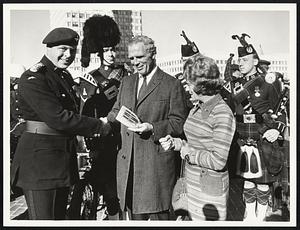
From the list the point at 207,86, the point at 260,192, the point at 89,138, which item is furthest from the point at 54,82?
the point at 260,192

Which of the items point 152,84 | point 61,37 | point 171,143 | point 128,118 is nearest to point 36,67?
point 61,37

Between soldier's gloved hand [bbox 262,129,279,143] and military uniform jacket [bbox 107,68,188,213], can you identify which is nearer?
military uniform jacket [bbox 107,68,188,213]

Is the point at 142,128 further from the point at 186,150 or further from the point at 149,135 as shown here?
the point at 186,150

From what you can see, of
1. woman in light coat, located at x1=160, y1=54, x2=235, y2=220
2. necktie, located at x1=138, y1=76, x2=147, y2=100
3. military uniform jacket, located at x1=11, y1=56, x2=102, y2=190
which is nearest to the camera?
woman in light coat, located at x1=160, y1=54, x2=235, y2=220

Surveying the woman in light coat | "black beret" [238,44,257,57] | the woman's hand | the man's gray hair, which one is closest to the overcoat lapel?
the man's gray hair

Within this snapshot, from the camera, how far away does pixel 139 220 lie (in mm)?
3445

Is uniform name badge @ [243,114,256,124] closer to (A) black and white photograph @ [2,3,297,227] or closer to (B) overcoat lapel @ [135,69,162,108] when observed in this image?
(A) black and white photograph @ [2,3,297,227]

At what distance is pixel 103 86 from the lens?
11.5 ft

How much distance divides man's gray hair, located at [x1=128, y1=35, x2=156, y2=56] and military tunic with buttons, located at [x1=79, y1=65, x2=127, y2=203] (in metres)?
0.27

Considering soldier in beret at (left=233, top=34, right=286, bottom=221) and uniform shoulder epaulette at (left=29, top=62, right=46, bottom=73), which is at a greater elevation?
uniform shoulder epaulette at (left=29, top=62, right=46, bottom=73)

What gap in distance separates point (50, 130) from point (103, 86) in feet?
2.11

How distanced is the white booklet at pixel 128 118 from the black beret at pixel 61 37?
2.57ft

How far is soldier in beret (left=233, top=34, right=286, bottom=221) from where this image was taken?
3523 millimetres

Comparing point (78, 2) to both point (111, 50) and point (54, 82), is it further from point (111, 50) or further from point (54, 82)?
point (54, 82)
